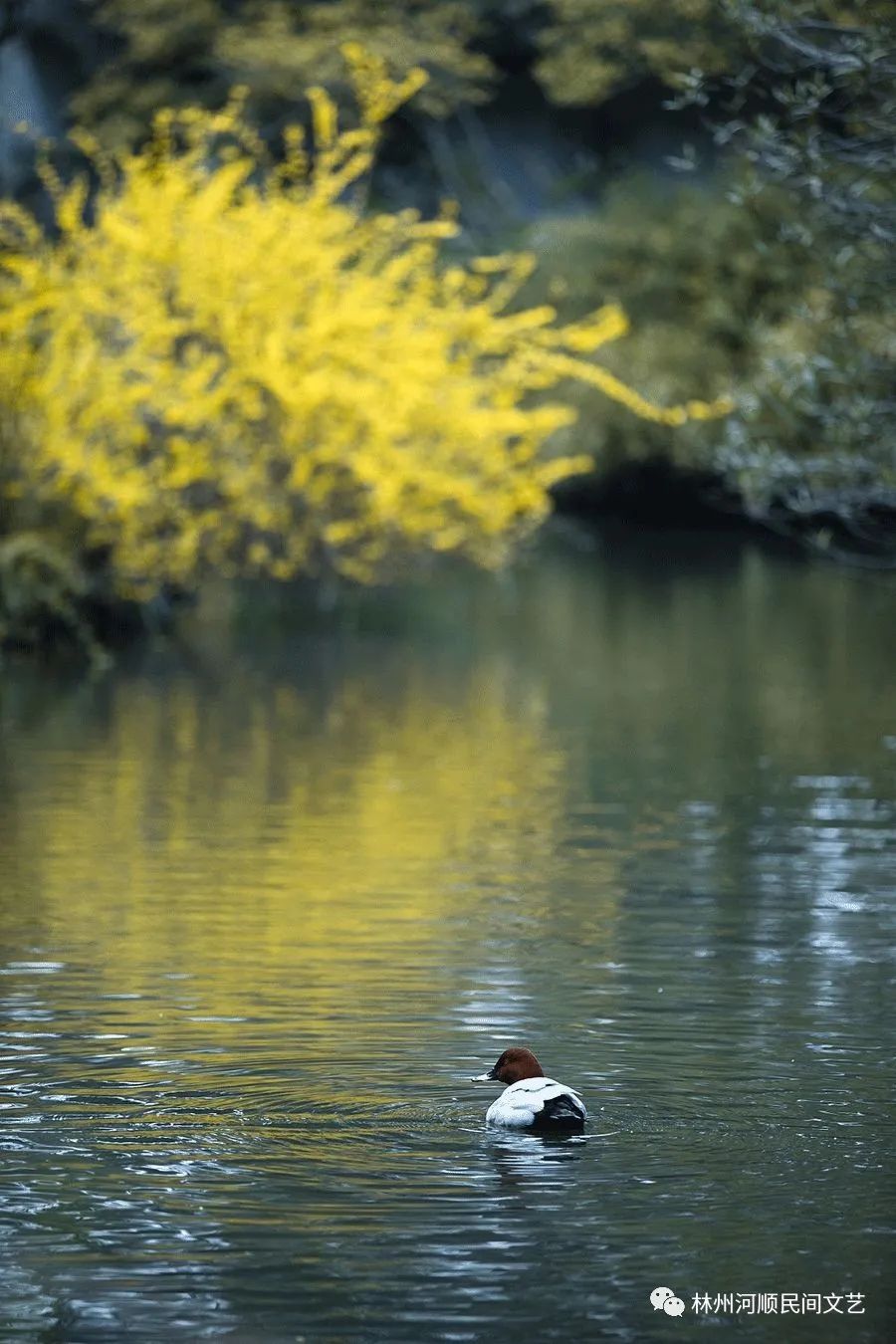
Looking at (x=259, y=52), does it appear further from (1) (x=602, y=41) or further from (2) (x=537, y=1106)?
(2) (x=537, y=1106)

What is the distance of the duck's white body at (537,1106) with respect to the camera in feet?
26.9

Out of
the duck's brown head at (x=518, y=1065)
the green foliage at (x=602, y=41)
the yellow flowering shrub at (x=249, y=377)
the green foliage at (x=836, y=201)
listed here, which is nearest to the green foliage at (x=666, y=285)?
the green foliage at (x=602, y=41)

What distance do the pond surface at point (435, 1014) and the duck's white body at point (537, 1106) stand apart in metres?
0.08

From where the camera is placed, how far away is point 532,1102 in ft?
27.0

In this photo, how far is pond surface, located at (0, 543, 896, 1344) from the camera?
7.10 meters

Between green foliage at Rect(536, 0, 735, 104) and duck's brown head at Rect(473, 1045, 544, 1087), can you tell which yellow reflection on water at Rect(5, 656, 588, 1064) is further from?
green foliage at Rect(536, 0, 735, 104)

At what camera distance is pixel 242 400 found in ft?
91.8

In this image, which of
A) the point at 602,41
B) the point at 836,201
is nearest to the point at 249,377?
the point at 836,201

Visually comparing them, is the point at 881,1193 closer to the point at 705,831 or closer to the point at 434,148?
the point at 705,831

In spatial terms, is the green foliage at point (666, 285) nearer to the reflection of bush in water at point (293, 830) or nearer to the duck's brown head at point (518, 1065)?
the reflection of bush in water at point (293, 830)

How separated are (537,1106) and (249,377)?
20.4 metres

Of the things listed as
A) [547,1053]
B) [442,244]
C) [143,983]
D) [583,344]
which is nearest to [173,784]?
[143,983]

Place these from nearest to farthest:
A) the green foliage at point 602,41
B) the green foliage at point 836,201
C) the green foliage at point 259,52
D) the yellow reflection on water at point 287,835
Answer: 1. the yellow reflection on water at point 287,835
2. the green foliage at point 836,201
3. the green foliage at point 602,41
4. the green foliage at point 259,52

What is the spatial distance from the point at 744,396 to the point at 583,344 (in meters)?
8.77
